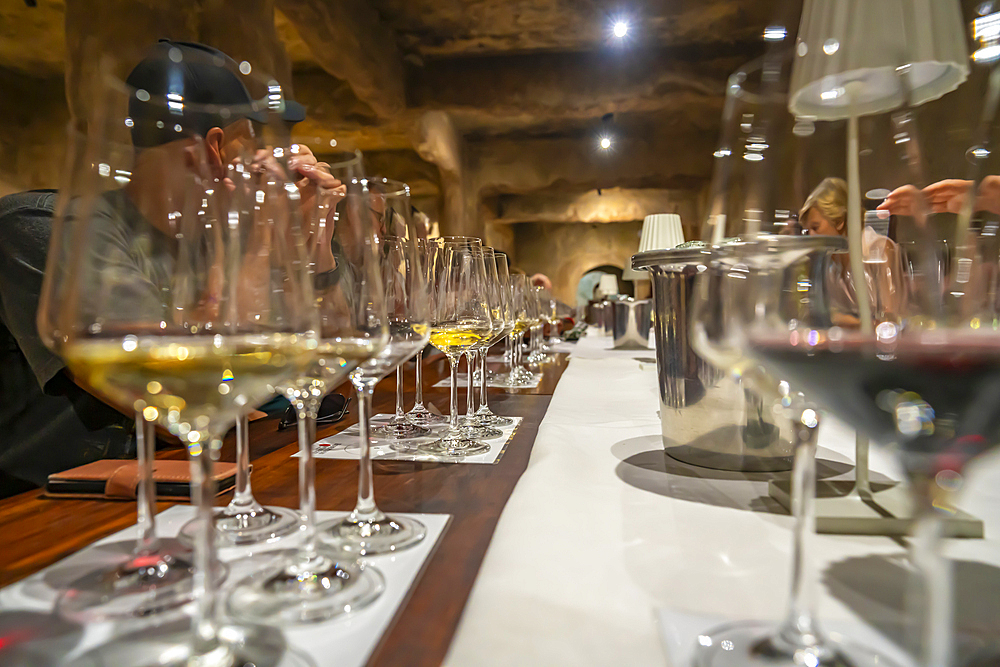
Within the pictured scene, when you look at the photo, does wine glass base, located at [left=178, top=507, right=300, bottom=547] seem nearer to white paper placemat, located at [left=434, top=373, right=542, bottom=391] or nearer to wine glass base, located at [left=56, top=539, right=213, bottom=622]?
wine glass base, located at [left=56, top=539, right=213, bottom=622]

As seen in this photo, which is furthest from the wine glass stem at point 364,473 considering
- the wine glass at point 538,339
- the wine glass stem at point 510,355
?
Answer: the wine glass at point 538,339

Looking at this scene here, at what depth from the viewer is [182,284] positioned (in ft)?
1.38

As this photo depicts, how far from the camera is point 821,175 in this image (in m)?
0.41

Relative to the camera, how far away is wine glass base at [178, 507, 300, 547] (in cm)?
52

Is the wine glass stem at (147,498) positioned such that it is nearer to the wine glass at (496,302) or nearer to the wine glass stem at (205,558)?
the wine glass stem at (205,558)

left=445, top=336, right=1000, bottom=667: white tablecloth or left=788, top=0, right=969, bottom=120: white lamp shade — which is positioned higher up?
left=788, top=0, right=969, bottom=120: white lamp shade

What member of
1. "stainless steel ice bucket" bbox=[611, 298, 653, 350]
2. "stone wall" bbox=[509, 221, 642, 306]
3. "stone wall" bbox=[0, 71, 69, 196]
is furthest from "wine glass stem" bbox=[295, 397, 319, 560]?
"stone wall" bbox=[509, 221, 642, 306]

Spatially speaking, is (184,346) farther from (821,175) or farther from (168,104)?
(821,175)

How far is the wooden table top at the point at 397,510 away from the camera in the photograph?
38cm

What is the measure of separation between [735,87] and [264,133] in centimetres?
36

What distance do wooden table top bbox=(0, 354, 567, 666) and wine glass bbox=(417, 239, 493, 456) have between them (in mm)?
80

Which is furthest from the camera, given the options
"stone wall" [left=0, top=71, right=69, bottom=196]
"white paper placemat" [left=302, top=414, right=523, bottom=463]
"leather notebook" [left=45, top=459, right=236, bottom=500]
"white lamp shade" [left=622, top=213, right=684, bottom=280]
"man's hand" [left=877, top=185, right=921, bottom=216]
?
"stone wall" [left=0, top=71, right=69, bottom=196]

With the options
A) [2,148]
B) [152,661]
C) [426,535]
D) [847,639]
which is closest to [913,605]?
[847,639]

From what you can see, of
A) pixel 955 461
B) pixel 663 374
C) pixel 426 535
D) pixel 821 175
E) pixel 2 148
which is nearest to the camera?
pixel 955 461
